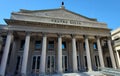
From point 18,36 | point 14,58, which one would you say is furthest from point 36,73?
point 18,36

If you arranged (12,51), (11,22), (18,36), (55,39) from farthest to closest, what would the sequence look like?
(55,39) → (18,36) → (12,51) → (11,22)

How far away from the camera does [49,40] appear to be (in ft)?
62.5

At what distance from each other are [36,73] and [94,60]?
35.6ft

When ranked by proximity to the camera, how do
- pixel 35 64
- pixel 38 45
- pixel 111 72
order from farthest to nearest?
pixel 38 45
pixel 35 64
pixel 111 72

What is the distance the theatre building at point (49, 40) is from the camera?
15701 mm

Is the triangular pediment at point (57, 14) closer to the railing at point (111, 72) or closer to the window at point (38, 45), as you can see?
the window at point (38, 45)

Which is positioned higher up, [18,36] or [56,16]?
[56,16]

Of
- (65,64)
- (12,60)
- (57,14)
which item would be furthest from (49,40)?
(12,60)

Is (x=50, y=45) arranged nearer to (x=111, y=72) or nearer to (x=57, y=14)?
(x=57, y=14)

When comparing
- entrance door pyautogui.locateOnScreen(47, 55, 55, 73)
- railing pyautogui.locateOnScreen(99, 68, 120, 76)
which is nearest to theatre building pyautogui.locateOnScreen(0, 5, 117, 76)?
entrance door pyautogui.locateOnScreen(47, 55, 55, 73)

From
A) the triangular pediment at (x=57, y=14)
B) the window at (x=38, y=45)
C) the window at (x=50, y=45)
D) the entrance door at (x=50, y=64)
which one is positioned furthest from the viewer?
the window at (x=50, y=45)

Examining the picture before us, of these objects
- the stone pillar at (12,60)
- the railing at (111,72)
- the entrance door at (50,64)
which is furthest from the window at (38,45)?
the railing at (111,72)

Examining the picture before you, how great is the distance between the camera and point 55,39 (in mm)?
19203

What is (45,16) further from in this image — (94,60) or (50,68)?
(94,60)
